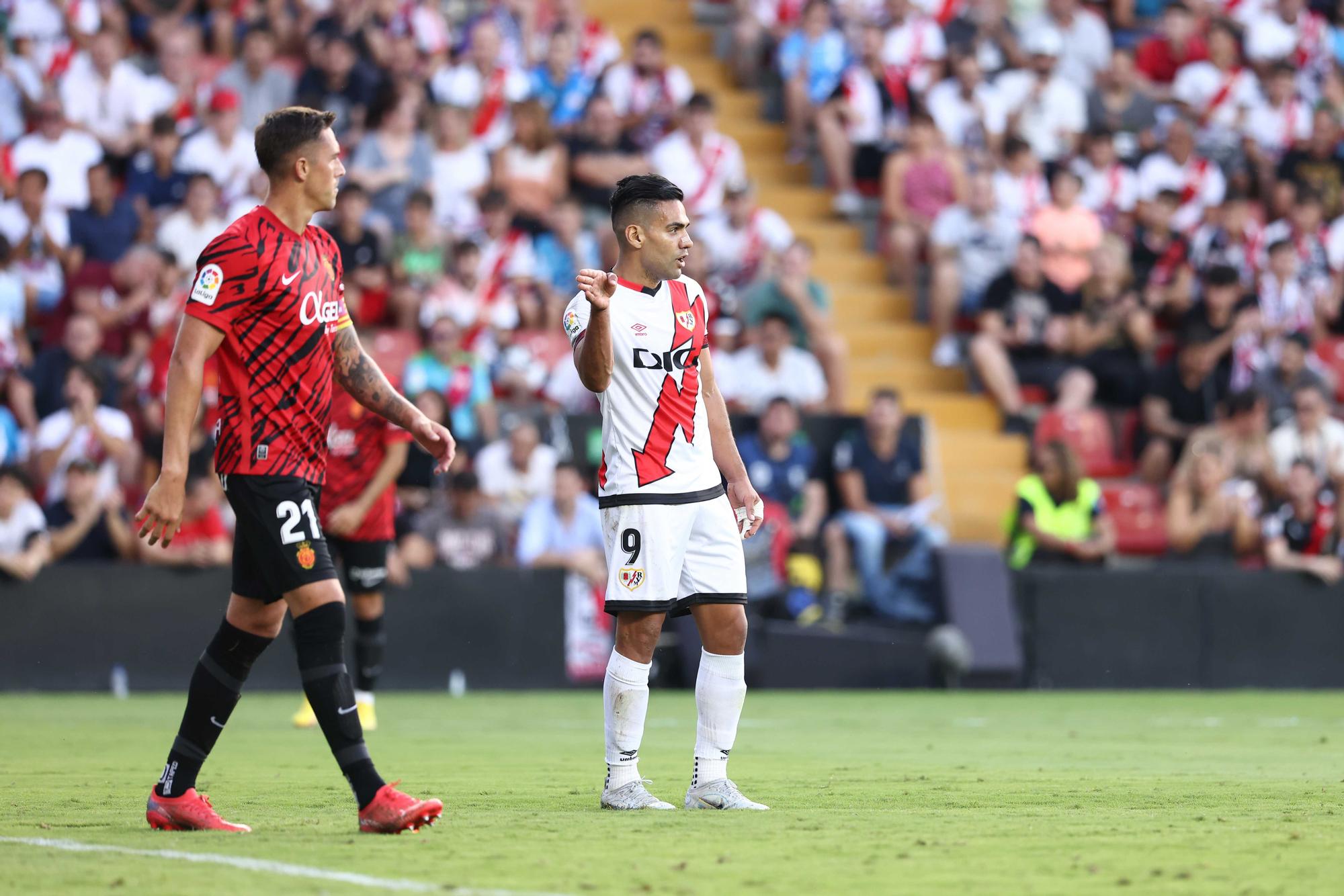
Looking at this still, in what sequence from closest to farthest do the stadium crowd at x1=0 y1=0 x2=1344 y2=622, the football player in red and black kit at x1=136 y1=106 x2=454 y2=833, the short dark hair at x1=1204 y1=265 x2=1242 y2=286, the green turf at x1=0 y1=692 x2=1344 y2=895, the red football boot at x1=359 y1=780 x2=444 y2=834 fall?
the green turf at x1=0 y1=692 x2=1344 y2=895
the red football boot at x1=359 y1=780 x2=444 y2=834
the football player in red and black kit at x1=136 y1=106 x2=454 y2=833
the stadium crowd at x1=0 y1=0 x2=1344 y2=622
the short dark hair at x1=1204 y1=265 x2=1242 y2=286

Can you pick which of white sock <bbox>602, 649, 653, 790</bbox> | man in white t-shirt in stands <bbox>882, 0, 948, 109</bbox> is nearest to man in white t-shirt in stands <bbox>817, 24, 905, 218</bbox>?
man in white t-shirt in stands <bbox>882, 0, 948, 109</bbox>

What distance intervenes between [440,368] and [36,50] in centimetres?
550

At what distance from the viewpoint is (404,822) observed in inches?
247

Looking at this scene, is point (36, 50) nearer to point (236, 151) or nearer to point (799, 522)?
point (236, 151)

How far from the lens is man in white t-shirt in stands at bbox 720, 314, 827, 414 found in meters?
18.2

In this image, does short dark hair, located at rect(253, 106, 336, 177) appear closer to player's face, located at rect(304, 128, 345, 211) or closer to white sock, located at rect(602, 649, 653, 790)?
player's face, located at rect(304, 128, 345, 211)

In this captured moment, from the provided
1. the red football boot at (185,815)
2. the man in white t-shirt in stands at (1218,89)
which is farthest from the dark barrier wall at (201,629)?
the man in white t-shirt in stands at (1218,89)

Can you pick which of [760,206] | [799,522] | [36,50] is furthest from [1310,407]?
[36,50]

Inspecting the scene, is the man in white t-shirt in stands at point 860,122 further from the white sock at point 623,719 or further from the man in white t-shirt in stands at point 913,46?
the white sock at point 623,719

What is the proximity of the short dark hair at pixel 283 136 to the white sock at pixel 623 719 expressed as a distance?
222 centimetres

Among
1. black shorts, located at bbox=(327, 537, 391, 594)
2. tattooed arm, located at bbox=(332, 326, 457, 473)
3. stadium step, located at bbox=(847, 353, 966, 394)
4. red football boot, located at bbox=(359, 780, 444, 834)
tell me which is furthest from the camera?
stadium step, located at bbox=(847, 353, 966, 394)

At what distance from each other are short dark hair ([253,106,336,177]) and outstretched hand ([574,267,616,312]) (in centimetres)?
105

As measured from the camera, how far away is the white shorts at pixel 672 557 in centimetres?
734

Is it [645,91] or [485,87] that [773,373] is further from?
[485,87]
